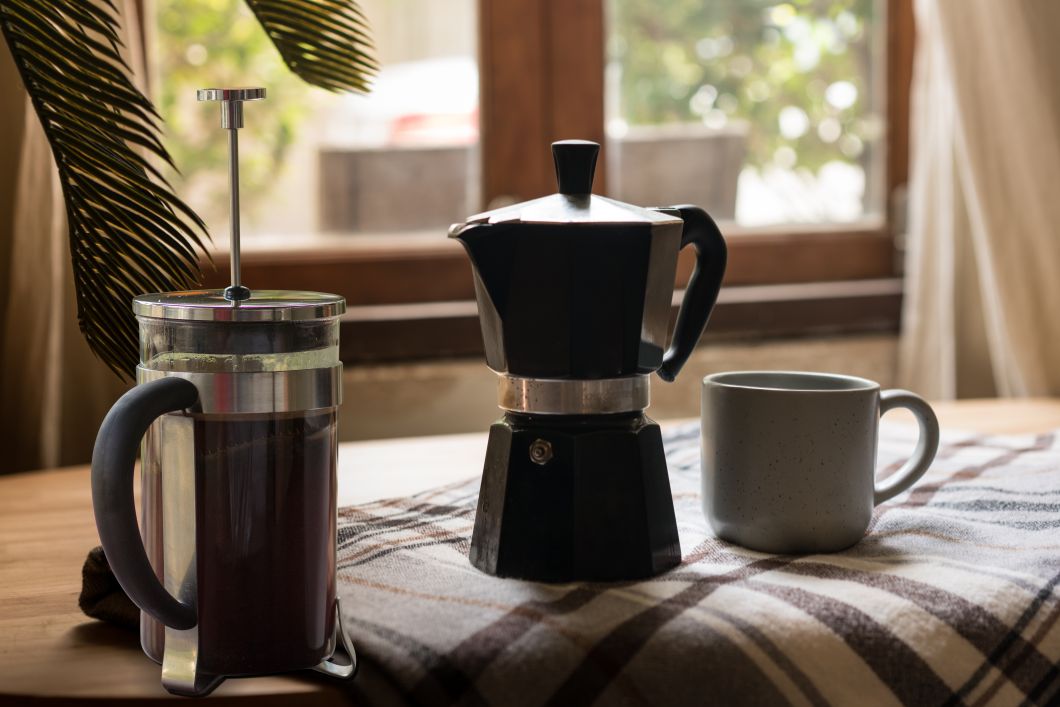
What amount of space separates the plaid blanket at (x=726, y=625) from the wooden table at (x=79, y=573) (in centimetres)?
7

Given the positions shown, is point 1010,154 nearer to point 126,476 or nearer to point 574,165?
point 574,165

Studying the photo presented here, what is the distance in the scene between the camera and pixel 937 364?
6.02 ft

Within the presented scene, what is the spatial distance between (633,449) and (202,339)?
25 cm

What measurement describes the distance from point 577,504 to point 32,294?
94 centimetres

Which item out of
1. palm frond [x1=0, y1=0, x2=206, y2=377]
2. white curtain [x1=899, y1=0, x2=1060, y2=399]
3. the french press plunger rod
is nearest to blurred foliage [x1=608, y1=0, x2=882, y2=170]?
white curtain [x1=899, y1=0, x2=1060, y2=399]

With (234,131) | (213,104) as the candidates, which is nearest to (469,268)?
(213,104)

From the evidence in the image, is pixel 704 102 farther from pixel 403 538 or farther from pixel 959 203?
pixel 403 538

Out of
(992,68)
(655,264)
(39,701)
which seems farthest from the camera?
(992,68)

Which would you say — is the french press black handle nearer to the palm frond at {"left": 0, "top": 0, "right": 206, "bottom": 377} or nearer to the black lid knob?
the black lid knob

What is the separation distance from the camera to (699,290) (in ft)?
2.37

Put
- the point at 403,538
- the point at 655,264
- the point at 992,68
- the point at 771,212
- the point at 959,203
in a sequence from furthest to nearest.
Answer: the point at 771,212, the point at 959,203, the point at 992,68, the point at 403,538, the point at 655,264

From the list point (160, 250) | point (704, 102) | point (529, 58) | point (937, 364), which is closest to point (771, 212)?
point (704, 102)

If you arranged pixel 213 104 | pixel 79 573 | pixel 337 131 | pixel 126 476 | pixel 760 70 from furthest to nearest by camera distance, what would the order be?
pixel 760 70
pixel 337 131
pixel 213 104
pixel 79 573
pixel 126 476

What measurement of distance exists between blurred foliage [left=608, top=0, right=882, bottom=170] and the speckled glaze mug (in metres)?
1.18
